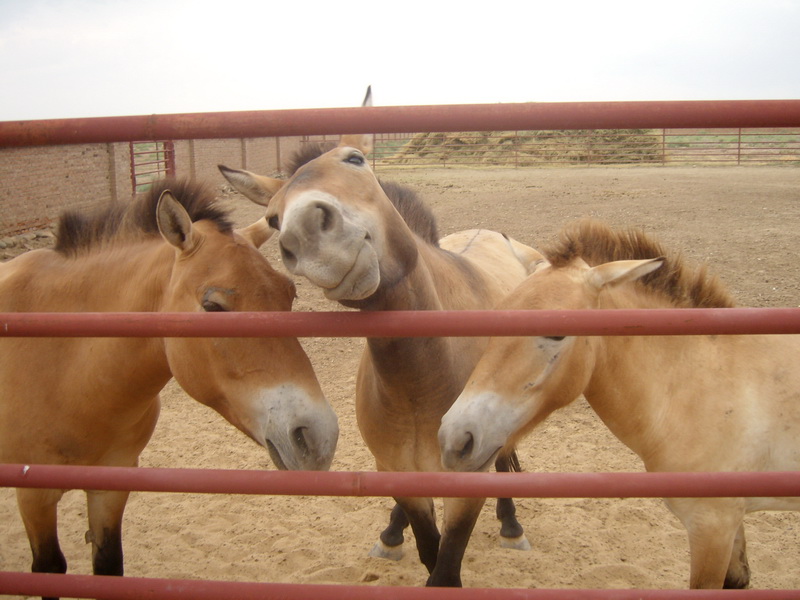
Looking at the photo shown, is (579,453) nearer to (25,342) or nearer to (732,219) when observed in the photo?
(25,342)

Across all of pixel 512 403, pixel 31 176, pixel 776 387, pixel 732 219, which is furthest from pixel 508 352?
pixel 31 176

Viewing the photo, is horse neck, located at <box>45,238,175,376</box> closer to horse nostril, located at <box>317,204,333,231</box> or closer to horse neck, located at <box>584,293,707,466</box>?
horse nostril, located at <box>317,204,333,231</box>

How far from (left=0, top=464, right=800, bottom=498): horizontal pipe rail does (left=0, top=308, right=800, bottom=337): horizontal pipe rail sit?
0.31m

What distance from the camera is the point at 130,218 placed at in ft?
8.73

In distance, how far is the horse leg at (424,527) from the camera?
2.87m

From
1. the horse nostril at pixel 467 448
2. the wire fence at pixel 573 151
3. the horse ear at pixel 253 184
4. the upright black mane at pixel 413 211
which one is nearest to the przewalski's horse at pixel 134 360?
the horse ear at pixel 253 184

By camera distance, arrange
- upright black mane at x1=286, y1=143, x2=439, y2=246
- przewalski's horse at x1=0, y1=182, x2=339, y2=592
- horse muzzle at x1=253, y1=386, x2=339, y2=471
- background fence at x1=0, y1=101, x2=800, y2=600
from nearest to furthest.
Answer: background fence at x1=0, y1=101, x2=800, y2=600, horse muzzle at x1=253, y1=386, x2=339, y2=471, przewalski's horse at x1=0, y1=182, x2=339, y2=592, upright black mane at x1=286, y1=143, x2=439, y2=246

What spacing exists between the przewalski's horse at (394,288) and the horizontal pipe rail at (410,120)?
0.82 feet

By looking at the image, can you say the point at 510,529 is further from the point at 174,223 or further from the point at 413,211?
the point at 174,223

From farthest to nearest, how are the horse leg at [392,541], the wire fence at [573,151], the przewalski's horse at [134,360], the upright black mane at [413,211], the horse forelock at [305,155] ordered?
the wire fence at [573,151] → the horse leg at [392,541] → the upright black mane at [413,211] → the horse forelock at [305,155] → the przewalski's horse at [134,360]

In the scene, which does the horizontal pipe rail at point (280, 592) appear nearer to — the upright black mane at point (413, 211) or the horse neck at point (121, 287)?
the horse neck at point (121, 287)

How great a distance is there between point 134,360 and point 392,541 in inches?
75.7

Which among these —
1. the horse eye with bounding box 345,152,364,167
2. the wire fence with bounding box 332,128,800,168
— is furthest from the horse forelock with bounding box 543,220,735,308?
the wire fence with bounding box 332,128,800,168

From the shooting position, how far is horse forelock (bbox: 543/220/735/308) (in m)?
2.71
